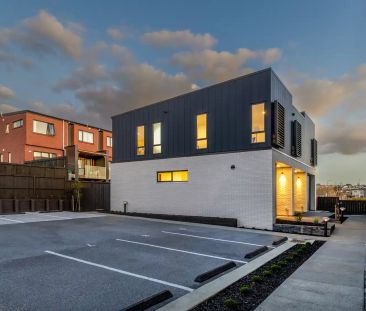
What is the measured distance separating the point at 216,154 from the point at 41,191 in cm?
1475

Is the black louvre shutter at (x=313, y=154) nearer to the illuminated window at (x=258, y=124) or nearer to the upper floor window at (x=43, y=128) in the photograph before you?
the illuminated window at (x=258, y=124)

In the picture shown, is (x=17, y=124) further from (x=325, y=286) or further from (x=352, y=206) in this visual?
(x=352, y=206)

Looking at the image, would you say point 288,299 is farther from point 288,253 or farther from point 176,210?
point 176,210

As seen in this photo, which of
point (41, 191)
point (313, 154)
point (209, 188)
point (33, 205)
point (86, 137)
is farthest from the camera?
point (86, 137)

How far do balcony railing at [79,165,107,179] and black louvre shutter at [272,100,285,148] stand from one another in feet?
66.9

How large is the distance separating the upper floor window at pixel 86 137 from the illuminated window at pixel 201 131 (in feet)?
73.5

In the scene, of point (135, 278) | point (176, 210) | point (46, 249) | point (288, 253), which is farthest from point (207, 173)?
point (135, 278)

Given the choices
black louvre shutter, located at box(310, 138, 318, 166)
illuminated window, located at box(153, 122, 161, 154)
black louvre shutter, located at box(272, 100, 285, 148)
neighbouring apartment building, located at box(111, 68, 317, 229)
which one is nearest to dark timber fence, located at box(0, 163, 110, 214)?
neighbouring apartment building, located at box(111, 68, 317, 229)

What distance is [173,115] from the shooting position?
17.1 m

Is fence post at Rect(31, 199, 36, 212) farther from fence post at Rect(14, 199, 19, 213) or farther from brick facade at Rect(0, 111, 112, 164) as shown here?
brick facade at Rect(0, 111, 112, 164)

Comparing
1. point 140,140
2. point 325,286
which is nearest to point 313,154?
point 140,140

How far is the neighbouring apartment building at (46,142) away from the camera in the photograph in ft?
91.6

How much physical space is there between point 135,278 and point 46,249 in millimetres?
4020

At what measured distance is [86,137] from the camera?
3462cm
